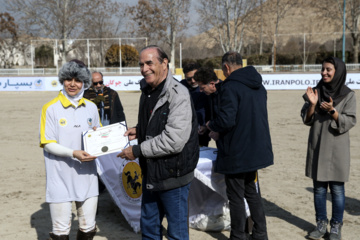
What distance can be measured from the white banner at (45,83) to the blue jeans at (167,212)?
68.8ft

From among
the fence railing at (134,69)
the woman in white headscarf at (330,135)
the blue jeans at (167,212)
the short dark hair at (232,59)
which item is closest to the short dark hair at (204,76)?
the short dark hair at (232,59)

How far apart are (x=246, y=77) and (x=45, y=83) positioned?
22.0 meters

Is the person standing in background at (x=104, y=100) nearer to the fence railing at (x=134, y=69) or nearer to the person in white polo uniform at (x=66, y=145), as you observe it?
the person in white polo uniform at (x=66, y=145)

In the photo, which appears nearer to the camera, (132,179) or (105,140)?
(105,140)

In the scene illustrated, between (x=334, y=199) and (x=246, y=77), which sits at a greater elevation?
(x=246, y=77)

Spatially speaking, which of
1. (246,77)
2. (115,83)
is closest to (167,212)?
(246,77)

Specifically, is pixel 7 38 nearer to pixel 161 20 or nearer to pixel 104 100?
pixel 161 20

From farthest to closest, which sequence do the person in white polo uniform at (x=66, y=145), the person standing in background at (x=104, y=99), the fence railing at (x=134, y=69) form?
the fence railing at (x=134, y=69) < the person standing in background at (x=104, y=99) < the person in white polo uniform at (x=66, y=145)

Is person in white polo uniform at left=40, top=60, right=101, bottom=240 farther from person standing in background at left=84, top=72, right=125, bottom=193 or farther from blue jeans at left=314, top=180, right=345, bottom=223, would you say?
blue jeans at left=314, top=180, right=345, bottom=223

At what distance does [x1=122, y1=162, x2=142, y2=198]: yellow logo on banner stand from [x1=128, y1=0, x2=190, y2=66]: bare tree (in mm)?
35543

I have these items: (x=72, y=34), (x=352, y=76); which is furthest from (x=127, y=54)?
(x=352, y=76)

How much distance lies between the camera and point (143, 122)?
2.98 meters

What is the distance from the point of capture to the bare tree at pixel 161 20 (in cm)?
4281

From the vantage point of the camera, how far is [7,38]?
173ft
